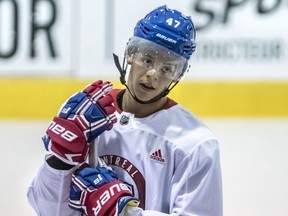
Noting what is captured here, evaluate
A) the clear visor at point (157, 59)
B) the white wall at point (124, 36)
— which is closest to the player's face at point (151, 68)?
the clear visor at point (157, 59)

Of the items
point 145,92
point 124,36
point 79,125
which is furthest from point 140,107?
point 124,36

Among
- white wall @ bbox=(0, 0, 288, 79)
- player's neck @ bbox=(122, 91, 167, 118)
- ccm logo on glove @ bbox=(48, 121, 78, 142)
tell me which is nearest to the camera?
ccm logo on glove @ bbox=(48, 121, 78, 142)

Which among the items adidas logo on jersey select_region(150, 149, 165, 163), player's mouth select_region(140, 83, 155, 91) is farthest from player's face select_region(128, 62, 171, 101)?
adidas logo on jersey select_region(150, 149, 165, 163)

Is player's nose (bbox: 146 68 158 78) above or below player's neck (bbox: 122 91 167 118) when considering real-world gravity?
above

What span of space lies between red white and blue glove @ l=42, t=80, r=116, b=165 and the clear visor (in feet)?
0.37

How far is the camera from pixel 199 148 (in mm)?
1315

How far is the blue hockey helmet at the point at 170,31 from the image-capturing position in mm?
1331

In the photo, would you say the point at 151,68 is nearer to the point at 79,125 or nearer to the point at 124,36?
the point at 79,125

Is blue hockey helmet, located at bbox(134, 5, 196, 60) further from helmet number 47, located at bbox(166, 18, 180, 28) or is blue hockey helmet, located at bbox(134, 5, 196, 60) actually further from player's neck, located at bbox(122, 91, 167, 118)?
player's neck, located at bbox(122, 91, 167, 118)

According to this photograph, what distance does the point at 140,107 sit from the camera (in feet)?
4.62

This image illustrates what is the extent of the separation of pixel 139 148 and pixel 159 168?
0.06 metres

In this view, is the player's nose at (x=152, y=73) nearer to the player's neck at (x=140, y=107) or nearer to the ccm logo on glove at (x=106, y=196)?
the player's neck at (x=140, y=107)

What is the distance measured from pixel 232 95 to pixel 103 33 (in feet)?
1.51

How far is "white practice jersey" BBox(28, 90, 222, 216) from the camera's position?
1.31 m
